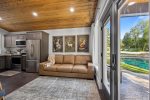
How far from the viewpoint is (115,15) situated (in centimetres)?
162

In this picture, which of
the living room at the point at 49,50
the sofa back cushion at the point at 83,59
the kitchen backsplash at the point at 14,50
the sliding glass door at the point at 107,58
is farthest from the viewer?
the kitchen backsplash at the point at 14,50

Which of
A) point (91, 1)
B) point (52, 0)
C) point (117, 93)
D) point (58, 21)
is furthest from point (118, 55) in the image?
point (58, 21)

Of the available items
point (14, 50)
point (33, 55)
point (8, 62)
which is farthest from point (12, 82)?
point (14, 50)

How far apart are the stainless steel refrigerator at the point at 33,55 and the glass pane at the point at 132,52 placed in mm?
4447

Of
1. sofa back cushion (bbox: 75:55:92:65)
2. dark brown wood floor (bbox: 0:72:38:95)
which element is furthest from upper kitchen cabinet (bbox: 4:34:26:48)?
sofa back cushion (bbox: 75:55:92:65)

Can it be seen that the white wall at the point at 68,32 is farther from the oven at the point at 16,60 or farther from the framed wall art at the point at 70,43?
the oven at the point at 16,60

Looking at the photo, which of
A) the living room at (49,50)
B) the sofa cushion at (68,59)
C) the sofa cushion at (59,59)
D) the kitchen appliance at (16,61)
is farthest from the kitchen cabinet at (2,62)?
the sofa cushion at (68,59)

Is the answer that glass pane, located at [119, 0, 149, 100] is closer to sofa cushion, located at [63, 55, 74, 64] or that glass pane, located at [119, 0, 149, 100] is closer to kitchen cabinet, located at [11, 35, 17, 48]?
sofa cushion, located at [63, 55, 74, 64]

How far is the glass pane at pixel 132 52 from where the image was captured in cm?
121

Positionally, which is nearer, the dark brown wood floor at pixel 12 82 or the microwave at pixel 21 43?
the dark brown wood floor at pixel 12 82

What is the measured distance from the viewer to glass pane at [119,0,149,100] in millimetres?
1215

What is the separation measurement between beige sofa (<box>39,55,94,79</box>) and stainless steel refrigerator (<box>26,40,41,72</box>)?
764mm

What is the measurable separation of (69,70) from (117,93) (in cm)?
290

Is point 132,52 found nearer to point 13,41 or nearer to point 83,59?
point 83,59
